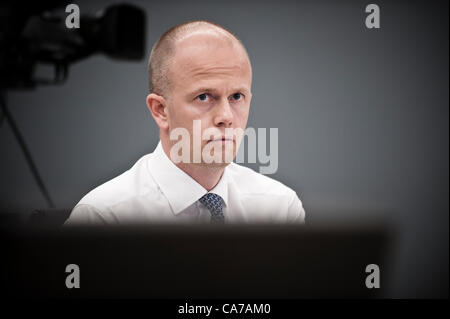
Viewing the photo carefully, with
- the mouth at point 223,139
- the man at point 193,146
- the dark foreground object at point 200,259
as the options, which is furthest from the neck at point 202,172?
the dark foreground object at point 200,259

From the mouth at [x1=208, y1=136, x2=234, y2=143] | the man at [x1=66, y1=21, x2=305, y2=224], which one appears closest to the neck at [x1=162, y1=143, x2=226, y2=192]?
the man at [x1=66, y1=21, x2=305, y2=224]

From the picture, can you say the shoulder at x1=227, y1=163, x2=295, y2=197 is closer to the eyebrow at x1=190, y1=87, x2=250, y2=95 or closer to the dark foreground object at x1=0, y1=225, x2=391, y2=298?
the eyebrow at x1=190, y1=87, x2=250, y2=95

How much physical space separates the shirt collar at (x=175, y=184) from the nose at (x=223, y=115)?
0.68ft

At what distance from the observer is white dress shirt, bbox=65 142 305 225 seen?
109 cm

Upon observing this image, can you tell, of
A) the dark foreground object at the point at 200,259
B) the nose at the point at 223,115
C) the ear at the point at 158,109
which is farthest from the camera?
the ear at the point at 158,109

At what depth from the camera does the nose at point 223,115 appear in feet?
3.36

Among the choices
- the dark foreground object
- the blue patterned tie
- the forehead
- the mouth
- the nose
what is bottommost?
the dark foreground object

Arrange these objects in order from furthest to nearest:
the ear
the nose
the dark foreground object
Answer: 1. the ear
2. the nose
3. the dark foreground object

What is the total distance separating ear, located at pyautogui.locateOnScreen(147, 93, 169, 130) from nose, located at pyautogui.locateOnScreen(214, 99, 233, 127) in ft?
0.53

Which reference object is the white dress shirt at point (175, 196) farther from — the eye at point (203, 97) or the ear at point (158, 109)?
the eye at point (203, 97)

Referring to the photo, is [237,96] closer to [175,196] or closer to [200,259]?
[175,196]

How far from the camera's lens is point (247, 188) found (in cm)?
127
